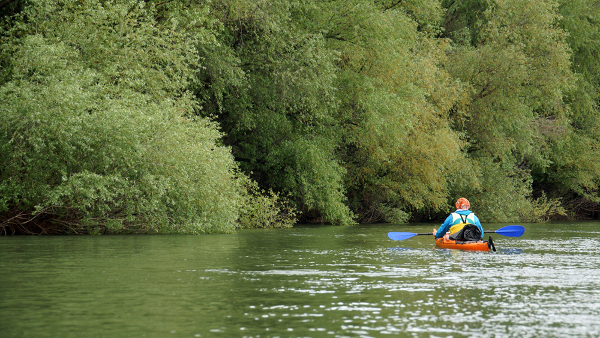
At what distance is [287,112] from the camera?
3403 centimetres

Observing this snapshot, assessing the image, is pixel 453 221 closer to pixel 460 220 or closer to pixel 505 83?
pixel 460 220

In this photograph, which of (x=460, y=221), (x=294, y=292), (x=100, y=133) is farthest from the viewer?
(x=100, y=133)

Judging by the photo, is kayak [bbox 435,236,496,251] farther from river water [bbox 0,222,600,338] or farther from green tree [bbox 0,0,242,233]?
green tree [bbox 0,0,242,233]

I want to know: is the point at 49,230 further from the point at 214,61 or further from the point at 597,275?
the point at 597,275

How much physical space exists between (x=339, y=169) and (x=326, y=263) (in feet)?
65.1

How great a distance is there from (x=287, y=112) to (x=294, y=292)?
79.3 feet

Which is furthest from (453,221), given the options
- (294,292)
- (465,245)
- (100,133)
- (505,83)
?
(505,83)

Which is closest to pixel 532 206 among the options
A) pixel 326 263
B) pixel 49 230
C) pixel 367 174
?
pixel 367 174

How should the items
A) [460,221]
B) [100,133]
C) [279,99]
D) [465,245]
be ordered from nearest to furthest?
[465,245]
[460,221]
[100,133]
[279,99]

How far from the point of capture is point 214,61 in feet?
99.3

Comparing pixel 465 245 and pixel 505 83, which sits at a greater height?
pixel 505 83

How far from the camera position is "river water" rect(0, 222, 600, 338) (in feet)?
24.8

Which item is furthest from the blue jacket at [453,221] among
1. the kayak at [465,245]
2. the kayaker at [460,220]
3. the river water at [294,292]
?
the river water at [294,292]

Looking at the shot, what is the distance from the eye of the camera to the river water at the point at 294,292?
7.55 metres
